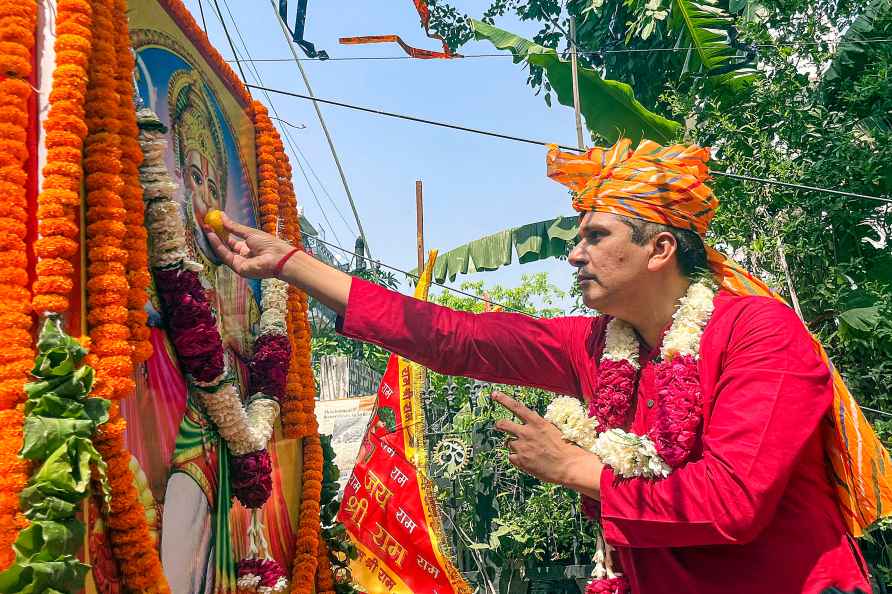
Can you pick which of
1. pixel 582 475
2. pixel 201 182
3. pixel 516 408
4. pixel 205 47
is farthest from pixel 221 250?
pixel 582 475

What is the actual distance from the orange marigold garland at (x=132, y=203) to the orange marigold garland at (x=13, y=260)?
29 cm

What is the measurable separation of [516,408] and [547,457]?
18cm

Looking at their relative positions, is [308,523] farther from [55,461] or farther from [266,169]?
[55,461]

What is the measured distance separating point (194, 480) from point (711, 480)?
1615 mm

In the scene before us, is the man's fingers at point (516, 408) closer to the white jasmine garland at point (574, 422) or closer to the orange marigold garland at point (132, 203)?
the white jasmine garland at point (574, 422)

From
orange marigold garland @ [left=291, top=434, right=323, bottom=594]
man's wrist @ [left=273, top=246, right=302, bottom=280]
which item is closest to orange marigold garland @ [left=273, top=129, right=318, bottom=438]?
orange marigold garland @ [left=291, top=434, right=323, bottom=594]

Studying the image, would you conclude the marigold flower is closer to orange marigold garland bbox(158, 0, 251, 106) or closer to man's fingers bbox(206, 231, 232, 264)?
man's fingers bbox(206, 231, 232, 264)

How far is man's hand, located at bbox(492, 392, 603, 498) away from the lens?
2.33 m

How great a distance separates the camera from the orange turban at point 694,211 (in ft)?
7.67

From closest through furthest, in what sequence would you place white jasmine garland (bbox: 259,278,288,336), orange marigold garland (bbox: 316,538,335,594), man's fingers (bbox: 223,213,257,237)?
1. man's fingers (bbox: 223,213,257,237)
2. white jasmine garland (bbox: 259,278,288,336)
3. orange marigold garland (bbox: 316,538,335,594)

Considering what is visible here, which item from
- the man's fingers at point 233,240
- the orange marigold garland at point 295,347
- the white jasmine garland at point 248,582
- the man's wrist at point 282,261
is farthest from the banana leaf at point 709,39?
the white jasmine garland at point 248,582

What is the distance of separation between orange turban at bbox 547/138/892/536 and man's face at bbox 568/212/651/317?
0.23 ft

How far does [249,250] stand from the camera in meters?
2.79

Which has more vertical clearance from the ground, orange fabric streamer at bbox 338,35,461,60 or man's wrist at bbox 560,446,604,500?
orange fabric streamer at bbox 338,35,461,60
